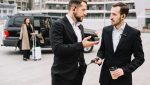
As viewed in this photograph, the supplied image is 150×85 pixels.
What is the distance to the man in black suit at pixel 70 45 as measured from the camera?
4.17m

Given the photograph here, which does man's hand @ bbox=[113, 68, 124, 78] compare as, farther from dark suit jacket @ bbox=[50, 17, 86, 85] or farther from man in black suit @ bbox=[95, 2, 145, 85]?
dark suit jacket @ bbox=[50, 17, 86, 85]

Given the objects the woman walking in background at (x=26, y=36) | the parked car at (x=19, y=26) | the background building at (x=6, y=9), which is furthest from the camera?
the background building at (x=6, y=9)

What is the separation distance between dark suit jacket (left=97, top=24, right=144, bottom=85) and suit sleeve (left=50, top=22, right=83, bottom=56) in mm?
535

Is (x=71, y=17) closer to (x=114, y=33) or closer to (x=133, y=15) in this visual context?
(x=114, y=33)

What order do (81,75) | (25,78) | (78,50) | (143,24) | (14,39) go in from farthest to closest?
1. (143,24)
2. (14,39)
3. (25,78)
4. (81,75)
5. (78,50)

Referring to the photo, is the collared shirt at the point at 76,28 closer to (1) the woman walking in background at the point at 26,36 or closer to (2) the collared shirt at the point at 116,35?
(2) the collared shirt at the point at 116,35

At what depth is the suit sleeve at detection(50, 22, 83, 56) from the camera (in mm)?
4145

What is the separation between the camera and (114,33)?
4590 millimetres

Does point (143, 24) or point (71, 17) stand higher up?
point (71, 17)

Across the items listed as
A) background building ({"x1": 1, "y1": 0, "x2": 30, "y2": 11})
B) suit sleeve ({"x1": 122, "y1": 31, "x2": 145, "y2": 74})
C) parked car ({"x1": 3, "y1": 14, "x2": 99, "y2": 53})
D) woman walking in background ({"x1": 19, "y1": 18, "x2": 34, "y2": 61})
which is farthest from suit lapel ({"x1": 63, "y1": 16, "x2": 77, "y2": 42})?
background building ({"x1": 1, "y1": 0, "x2": 30, "y2": 11})

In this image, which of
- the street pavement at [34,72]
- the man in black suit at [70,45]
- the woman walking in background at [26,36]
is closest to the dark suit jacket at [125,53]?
the man in black suit at [70,45]

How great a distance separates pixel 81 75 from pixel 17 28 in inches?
465

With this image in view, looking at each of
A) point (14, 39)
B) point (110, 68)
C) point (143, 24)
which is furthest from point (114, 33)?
point (143, 24)

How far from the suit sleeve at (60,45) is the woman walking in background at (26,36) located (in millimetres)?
10154
